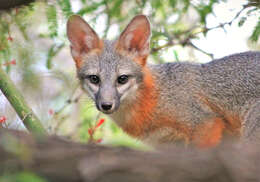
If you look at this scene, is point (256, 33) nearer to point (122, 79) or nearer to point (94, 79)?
point (122, 79)

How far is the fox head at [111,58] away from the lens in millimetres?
5816

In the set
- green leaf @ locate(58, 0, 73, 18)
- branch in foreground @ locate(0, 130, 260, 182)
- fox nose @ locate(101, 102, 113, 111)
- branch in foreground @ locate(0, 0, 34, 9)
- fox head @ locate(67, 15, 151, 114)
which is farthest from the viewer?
green leaf @ locate(58, 0, 73, 18)

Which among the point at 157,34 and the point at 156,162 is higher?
the point at 156,162

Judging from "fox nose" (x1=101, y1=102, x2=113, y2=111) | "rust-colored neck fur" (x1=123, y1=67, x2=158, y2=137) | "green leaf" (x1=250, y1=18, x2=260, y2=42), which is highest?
"green leaf" (x1=250, y1=18, x2=260, y2=42)

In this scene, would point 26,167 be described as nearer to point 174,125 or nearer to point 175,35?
point 174,125

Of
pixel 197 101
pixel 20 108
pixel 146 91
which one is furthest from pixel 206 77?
pixel 20 108

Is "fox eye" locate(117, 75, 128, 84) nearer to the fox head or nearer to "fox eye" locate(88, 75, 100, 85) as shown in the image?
the fox head

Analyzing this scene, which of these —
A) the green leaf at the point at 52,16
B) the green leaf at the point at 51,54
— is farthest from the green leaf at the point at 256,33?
the green leaf at the point at 51,54

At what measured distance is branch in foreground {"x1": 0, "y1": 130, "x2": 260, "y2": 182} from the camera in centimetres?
244

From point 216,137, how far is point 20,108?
9.20 ft

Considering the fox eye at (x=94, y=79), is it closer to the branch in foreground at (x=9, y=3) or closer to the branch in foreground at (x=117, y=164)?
the branch in foreground at (x=9, y=3)

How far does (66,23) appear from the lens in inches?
244

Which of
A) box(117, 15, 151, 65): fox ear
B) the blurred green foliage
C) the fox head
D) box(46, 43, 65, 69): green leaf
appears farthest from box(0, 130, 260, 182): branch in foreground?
box(46, 43, 65, 69): green leaf

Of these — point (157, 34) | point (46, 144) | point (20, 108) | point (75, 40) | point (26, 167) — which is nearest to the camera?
point (26, 167)
